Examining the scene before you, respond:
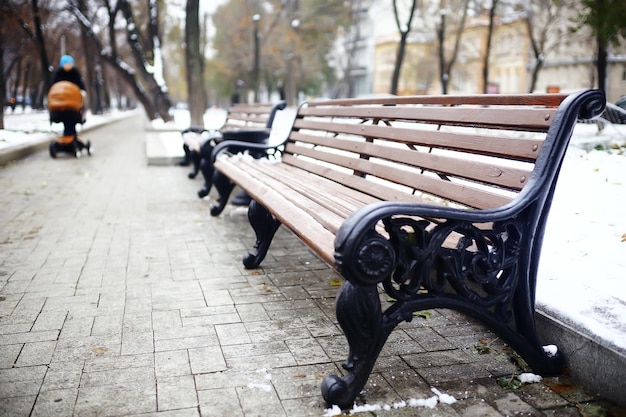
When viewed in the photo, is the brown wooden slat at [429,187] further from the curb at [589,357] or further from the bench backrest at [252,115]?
the bench backrest at [252,115]

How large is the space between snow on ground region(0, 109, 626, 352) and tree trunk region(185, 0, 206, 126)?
11.0 metres

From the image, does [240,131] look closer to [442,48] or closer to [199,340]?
[199,340]

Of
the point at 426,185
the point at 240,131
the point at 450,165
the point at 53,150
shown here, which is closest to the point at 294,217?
the point at 426,185

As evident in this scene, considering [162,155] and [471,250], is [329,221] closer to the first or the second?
[471,250]

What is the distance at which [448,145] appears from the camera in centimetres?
291

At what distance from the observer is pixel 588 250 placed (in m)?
3.46

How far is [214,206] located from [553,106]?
4.07 m

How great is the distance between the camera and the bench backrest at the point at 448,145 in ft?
8.14

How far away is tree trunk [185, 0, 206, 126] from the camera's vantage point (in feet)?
48.3

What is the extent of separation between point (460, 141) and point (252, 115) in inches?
202

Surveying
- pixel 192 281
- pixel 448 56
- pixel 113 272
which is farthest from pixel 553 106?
pixel 448 56

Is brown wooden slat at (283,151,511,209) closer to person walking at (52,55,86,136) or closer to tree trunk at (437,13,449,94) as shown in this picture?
person walking at (52,55,86,136)

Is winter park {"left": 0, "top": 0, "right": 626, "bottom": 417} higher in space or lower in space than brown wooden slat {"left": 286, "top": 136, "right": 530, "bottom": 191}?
lower

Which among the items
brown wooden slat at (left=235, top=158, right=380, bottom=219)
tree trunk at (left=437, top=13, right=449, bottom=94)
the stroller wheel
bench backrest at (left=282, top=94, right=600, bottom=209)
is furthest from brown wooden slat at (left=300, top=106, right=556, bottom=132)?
tree trunk at (left=437, top=13, right=449, bottom=94)
